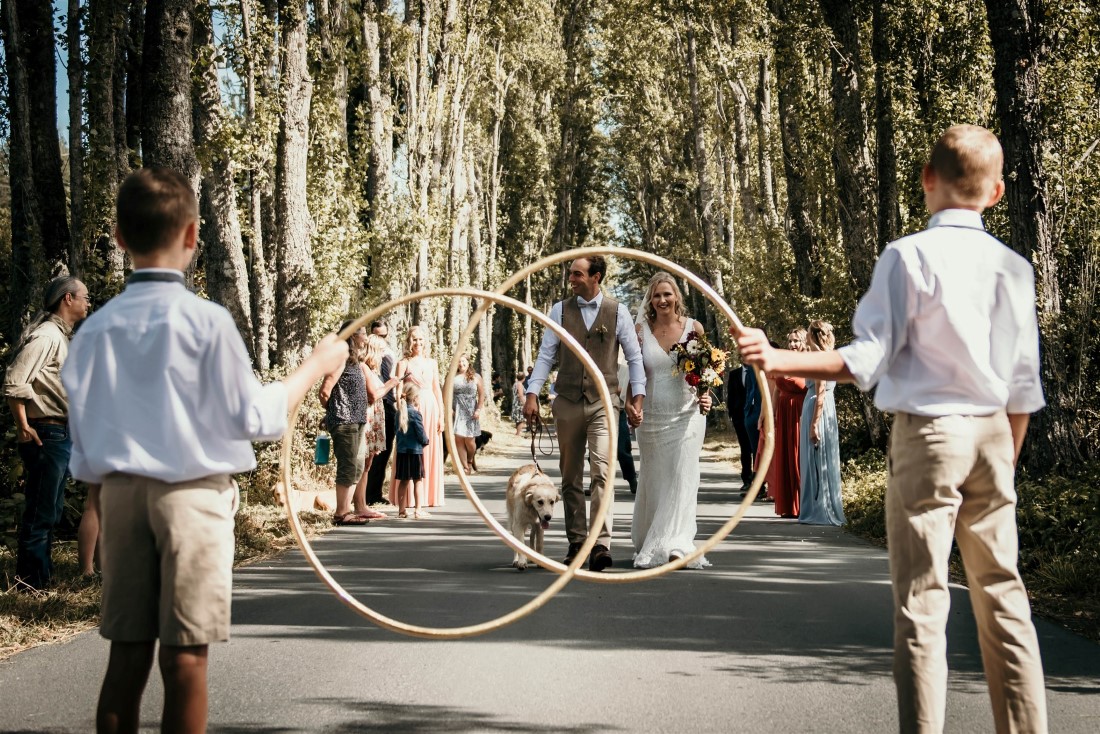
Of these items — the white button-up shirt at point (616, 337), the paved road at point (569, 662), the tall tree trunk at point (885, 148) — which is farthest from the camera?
the tall tree trunk at point (885, 148)

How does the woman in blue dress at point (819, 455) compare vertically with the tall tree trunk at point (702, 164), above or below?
below

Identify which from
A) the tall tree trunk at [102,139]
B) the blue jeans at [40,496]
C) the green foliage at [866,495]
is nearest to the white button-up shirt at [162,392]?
the blue jeans at [40,496]

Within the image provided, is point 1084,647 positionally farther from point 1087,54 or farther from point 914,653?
point 1087,54

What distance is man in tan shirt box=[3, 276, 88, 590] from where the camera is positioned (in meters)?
9.09

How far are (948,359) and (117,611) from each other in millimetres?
3133

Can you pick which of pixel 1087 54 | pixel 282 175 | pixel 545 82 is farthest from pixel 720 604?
pixel 545 82

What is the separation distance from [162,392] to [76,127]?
1646 centimetres

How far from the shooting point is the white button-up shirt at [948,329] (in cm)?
472

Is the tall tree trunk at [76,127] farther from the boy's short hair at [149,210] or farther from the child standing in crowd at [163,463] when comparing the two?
the child standing in crowd at [163,463]

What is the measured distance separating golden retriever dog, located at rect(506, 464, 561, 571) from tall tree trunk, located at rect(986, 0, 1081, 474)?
208 inches

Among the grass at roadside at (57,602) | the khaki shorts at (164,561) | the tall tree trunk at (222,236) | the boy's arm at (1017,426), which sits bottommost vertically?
the grass at roadside at (57,602)

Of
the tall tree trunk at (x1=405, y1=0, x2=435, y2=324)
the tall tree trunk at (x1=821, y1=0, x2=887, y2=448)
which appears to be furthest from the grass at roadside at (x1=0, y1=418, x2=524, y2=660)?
the tall tree trunk at (x1=405, y1=0, x2=435, y2=324)

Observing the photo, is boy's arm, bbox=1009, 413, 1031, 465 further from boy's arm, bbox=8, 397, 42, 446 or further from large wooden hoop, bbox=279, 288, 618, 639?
boy's arm, bbox=8, 397, 42, 446

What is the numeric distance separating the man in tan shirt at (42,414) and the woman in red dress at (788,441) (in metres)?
9.50
